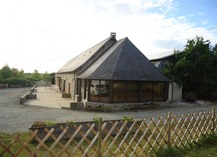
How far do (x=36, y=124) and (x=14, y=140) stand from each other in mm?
5594

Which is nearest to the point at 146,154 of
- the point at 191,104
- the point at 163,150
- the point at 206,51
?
the point at 163,150

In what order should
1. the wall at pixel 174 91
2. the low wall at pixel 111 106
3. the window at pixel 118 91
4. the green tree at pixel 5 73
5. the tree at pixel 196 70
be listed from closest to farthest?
the low wall at pixel 111 106, the window at pixel 118 91, the wall at pixel 174 91, the tree at pixel 196 70, the green tree at pixel 5 73

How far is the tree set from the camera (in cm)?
2695

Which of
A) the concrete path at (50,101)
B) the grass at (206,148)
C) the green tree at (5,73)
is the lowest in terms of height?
the grass at (206,148)

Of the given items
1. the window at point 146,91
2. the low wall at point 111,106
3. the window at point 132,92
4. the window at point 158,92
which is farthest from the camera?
the window at point 158,92

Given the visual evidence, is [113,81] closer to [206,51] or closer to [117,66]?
[117,66]

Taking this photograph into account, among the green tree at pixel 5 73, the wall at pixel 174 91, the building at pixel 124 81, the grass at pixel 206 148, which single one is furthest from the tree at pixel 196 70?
the green tree at pixel 5 73

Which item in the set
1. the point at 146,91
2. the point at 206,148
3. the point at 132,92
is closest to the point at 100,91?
the point at 132,92

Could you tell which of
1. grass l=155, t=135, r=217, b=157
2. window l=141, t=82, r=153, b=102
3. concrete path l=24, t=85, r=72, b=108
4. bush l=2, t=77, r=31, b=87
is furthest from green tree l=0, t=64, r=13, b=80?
grass l=155, t=135, r=217, b=157

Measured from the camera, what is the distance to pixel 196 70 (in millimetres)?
27391

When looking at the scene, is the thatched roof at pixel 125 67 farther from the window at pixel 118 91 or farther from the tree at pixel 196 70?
the tree at pixel 196 70

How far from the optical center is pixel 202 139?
32.9 ft

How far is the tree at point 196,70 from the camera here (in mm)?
26953

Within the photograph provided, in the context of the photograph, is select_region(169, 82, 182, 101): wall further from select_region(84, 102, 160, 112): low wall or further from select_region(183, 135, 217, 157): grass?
select_region(183, 135, 217, 157): grass
